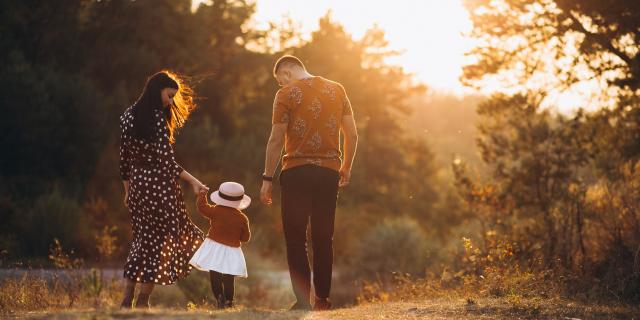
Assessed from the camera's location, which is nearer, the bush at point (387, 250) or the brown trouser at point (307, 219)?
the brown trouser at point (307, 219)

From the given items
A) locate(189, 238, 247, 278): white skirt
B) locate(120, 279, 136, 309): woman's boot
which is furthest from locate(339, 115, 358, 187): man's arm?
locate(120, 279, 136, 309): woman's boot

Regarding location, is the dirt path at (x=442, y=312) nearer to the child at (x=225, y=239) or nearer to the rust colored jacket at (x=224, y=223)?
the child at (x=225, y=239)

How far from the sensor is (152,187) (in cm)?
667

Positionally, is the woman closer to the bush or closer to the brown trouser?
the brown trouser

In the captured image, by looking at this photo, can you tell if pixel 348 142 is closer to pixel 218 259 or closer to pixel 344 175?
pixel 344 175

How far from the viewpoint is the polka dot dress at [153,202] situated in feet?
21.7

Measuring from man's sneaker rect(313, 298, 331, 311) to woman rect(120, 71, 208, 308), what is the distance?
48.9 inches

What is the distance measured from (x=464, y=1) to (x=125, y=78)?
13.3 metres

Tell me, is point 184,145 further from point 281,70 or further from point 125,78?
point 281,70

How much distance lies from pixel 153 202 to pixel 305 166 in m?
1.33

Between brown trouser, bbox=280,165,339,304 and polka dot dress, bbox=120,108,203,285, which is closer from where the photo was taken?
polka dot dress, bbox=120,108,203,285

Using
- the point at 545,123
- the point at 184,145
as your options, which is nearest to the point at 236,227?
the point at 545,123

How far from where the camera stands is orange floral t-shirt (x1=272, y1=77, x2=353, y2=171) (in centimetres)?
682

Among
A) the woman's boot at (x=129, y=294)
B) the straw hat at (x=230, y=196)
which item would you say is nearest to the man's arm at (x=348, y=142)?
the straw hat at (x=230, y=196)
